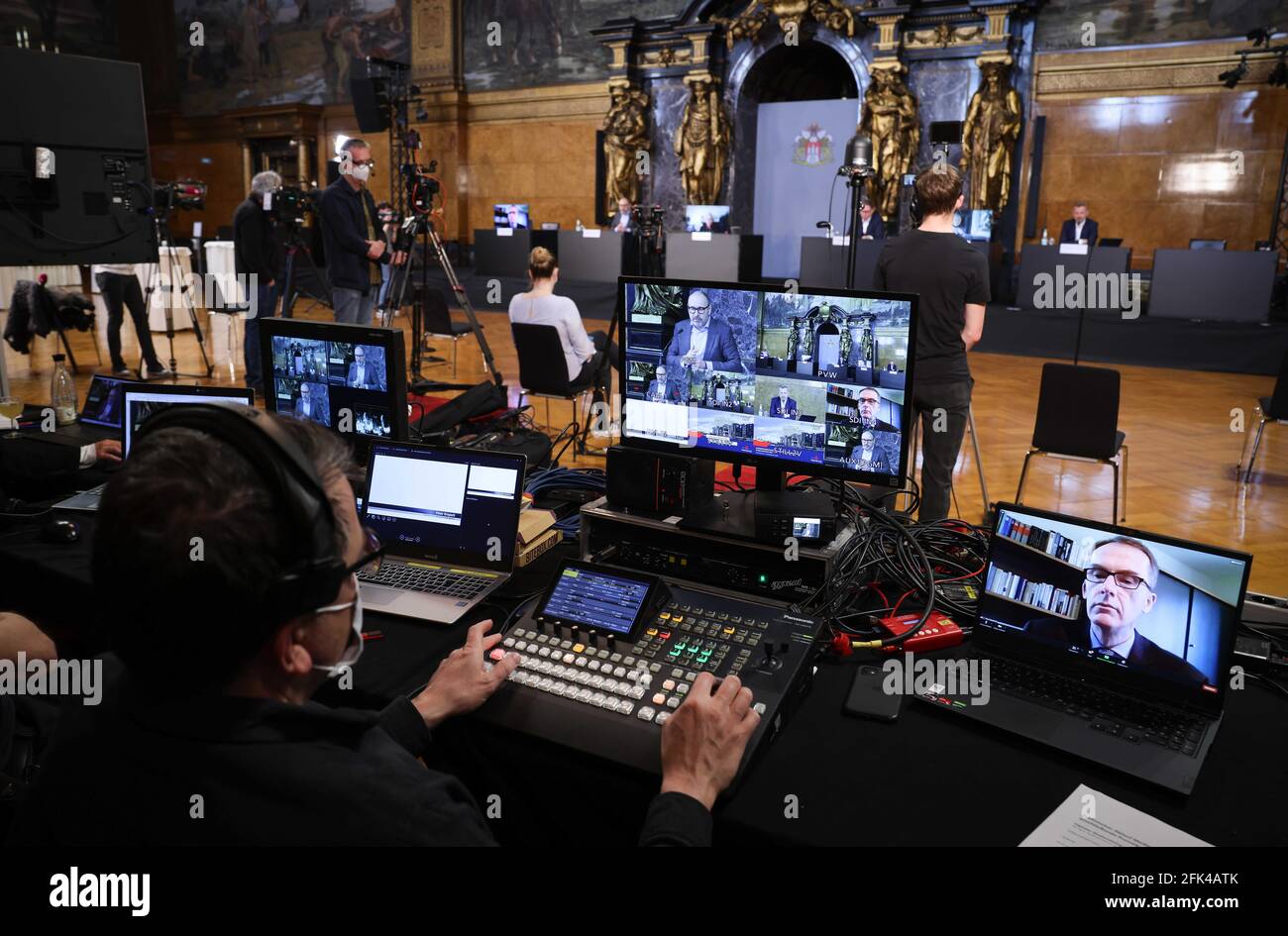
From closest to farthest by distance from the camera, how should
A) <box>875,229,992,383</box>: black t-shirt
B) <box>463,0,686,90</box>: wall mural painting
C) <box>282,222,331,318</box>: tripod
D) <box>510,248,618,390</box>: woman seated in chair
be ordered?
1. <box>875,229,992,383</box>: black t-shirt
2. <box>510,248,618,390</box>: woman seated in chair
3. <box>282,222,331,318</box>: tripod
4. <box>463,0,686,90</box>: wall mural painting

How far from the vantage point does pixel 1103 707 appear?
1379 millimetres

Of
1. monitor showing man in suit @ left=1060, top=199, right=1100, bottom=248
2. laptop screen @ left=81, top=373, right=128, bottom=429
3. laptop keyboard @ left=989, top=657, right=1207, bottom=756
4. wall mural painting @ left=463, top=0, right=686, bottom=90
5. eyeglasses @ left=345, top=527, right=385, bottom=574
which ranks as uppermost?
wall mural painting @ left=463, top=0, right=686, bottom=90

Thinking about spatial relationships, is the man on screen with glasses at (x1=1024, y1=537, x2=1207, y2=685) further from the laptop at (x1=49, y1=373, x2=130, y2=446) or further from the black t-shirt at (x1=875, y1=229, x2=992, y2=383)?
the laptop at (x1=49, y1=373, x2=130, y2=446)

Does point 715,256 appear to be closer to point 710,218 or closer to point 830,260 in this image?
point 830,260

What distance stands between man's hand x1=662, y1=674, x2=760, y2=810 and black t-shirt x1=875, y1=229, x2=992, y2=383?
2634 millimetres

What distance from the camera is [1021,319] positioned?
918 cm

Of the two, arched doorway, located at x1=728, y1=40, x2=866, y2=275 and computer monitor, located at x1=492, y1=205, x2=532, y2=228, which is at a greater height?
arched doorway, located at x1=728, y1=40, x2=866, y2=275

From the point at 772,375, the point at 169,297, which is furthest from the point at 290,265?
the point at 772,375

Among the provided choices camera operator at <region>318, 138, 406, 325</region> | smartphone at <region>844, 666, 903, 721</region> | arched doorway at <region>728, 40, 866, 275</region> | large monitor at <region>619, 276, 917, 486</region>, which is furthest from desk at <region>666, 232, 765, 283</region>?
smartphone at <region>844, 666, 903, 721</region>

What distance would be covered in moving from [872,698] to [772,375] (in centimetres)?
71

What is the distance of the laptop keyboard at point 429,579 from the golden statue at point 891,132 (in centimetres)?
1005

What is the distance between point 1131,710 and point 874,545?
2.05 feet

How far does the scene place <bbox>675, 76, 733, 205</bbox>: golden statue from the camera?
488 inches
